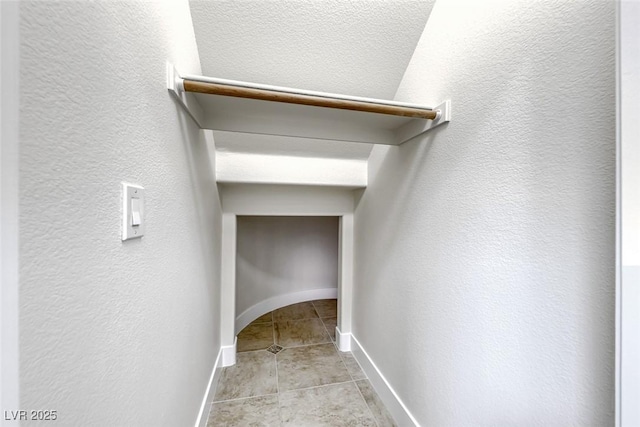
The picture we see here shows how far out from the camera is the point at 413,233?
124cm

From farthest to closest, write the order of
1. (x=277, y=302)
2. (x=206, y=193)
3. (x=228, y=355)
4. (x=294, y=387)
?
(x=277, y=302) → (x=228, y=355) → (x=294, y=387) → (x=206, y=193)

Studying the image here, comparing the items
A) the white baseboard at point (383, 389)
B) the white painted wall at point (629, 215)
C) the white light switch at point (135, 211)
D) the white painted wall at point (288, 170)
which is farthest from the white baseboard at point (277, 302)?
the white painted wall at point (629, 215)

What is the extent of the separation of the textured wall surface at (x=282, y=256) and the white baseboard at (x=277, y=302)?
1.8 inches

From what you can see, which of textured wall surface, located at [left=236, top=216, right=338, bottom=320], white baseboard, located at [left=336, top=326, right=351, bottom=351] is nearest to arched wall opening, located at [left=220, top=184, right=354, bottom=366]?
white baseboard, located at [left=336, top=326, right=351, bottom=351]

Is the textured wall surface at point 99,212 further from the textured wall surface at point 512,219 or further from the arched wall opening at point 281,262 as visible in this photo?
the arched wall opening at point 281,262

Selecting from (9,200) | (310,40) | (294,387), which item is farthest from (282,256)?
(9,200)

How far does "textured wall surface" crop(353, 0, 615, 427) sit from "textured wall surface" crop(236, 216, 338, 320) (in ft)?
6.76

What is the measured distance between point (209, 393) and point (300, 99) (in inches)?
66.3

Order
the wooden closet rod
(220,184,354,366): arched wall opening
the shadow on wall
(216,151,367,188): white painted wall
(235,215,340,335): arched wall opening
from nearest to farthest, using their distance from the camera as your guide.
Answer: the wooden closet rod, the shadow on wall, (216,151,367,188): white painted wall, (220,184,354,366): arched wall opening, (235,215,340,335): arched wall opening

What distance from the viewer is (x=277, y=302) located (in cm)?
321

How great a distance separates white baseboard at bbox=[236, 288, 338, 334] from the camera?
2655mm

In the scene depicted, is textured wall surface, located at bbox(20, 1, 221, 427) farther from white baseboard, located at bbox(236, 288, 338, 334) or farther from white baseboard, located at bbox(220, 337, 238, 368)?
white baseboard, located at bbox(236, 288, 338, 334)

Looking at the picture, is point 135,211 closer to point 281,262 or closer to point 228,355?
point 228,355

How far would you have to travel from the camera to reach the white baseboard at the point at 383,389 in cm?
129
